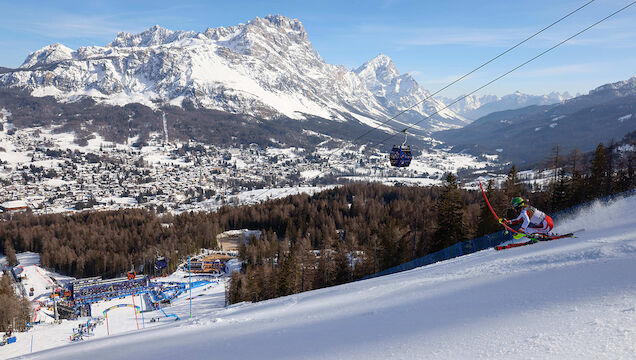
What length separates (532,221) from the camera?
562 inches

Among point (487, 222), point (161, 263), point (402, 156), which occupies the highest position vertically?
point (402, 156)

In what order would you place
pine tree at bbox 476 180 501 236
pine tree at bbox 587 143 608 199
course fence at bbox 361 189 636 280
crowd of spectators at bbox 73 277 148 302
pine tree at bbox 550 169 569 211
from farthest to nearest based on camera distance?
crowd of spectators at bbox 73 277 148 302 < pine tree at bbox 550 169 569 211 < pine tree at bbox 587 143 608 199 < pine tree at bbox 476 180 501 236 < course fence at bbox 361 189 636 280

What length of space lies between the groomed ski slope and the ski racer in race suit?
2704 mm

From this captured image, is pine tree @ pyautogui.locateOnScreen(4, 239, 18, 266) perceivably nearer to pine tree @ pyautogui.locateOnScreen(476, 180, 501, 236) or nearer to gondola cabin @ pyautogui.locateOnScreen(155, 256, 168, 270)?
gondola cabin @ pyautogui.locateOnScreen(155, 256, 168, 270)

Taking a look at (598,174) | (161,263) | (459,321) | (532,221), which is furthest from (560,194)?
(161,263)

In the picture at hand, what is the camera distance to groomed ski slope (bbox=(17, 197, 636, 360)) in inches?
211

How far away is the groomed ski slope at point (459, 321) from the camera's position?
5363mm

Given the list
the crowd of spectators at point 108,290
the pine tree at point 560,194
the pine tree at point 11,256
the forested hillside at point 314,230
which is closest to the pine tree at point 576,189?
the forested hillside at point 314,230

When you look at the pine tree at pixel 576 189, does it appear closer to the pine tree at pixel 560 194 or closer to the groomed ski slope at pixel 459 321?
the pine tree at pixel 560 194

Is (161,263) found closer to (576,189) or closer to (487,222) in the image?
(487,222)

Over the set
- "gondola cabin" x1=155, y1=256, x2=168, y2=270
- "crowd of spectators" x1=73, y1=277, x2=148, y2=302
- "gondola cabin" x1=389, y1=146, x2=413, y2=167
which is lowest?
"crowd of spectators" x1=73, y1=277, x2=148, y2=302

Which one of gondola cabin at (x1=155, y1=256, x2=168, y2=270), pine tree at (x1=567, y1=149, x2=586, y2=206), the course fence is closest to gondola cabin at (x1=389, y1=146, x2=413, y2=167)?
the course fence

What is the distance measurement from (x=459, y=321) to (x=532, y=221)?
384 inches

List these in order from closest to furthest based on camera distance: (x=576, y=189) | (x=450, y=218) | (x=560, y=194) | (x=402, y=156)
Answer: (x=402, y=156), (x=450, y=218), (x=576, y=189), (x=560, y=194)
